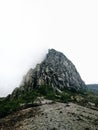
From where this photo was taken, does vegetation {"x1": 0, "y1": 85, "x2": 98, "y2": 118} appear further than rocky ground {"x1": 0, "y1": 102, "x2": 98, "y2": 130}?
Yes

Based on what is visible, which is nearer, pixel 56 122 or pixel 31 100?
pixel 56 122

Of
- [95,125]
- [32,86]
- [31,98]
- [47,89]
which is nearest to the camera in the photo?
[95,125]

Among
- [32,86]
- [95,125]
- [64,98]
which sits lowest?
[95,125]

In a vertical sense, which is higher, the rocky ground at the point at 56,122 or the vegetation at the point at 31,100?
the vegetation at the point at 31,100

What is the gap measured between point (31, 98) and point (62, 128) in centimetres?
7313

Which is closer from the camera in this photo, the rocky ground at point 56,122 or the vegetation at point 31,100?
the rocky ground at point 56,122

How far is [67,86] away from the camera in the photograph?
199625 mm

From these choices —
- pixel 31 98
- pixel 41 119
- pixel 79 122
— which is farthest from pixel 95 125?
pixel 31 98

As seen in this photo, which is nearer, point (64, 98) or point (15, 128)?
point (15, 128)

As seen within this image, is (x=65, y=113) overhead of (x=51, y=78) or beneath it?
beneath

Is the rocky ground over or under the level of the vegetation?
under

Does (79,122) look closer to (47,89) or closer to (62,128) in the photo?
(62,128)

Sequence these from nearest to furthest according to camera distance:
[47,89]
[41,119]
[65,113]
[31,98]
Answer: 1. [41,119]
2. [65,113]
3. [31,98]
4. [47,89]

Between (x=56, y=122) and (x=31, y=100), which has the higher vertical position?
(x=31, y=100)
